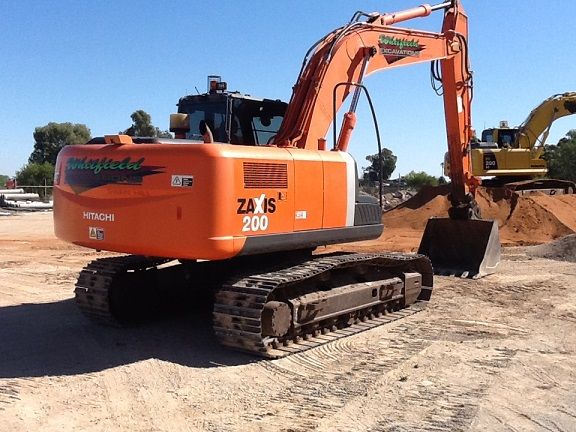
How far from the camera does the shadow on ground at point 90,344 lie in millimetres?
5816

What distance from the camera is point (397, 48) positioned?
370 inches

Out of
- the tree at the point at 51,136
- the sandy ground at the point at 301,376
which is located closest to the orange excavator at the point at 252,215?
the sandy ground at the point at 301,376

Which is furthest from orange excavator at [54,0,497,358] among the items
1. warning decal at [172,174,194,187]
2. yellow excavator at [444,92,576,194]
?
yellow excavator at [444,92,576,194]

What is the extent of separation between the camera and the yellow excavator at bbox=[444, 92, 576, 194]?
22203 mm

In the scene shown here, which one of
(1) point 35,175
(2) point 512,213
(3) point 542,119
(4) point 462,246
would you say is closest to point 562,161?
(3) point 542,119

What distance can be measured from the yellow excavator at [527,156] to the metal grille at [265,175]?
16702 mm

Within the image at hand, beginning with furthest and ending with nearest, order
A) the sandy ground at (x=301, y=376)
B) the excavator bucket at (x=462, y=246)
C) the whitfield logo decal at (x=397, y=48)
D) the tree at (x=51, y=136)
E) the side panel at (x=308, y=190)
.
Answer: the tree at (x=51, y=136) → the excavator bucket at (x=462, y=246) → the whitfield logo decal at (x=397, y=48) → the side panel at (x=308, y=190) → the sandy ground at (x=301, y=376)

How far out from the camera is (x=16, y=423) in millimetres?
4391

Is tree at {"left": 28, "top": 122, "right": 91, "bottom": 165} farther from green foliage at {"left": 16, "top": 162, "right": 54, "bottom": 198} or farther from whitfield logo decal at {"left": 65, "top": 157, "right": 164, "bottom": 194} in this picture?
whitfield logo decal at {"left": 65, "top": 157, "right": 164, "bottom": 194}

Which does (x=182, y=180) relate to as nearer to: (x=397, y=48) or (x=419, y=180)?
(x=397, y=48)

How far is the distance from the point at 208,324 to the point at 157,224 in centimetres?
212

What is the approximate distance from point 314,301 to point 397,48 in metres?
4.58

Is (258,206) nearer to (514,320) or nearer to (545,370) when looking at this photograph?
(545,370)

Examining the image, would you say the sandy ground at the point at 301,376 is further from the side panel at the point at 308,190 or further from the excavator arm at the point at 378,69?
the excavator arm at the point at 378,69
